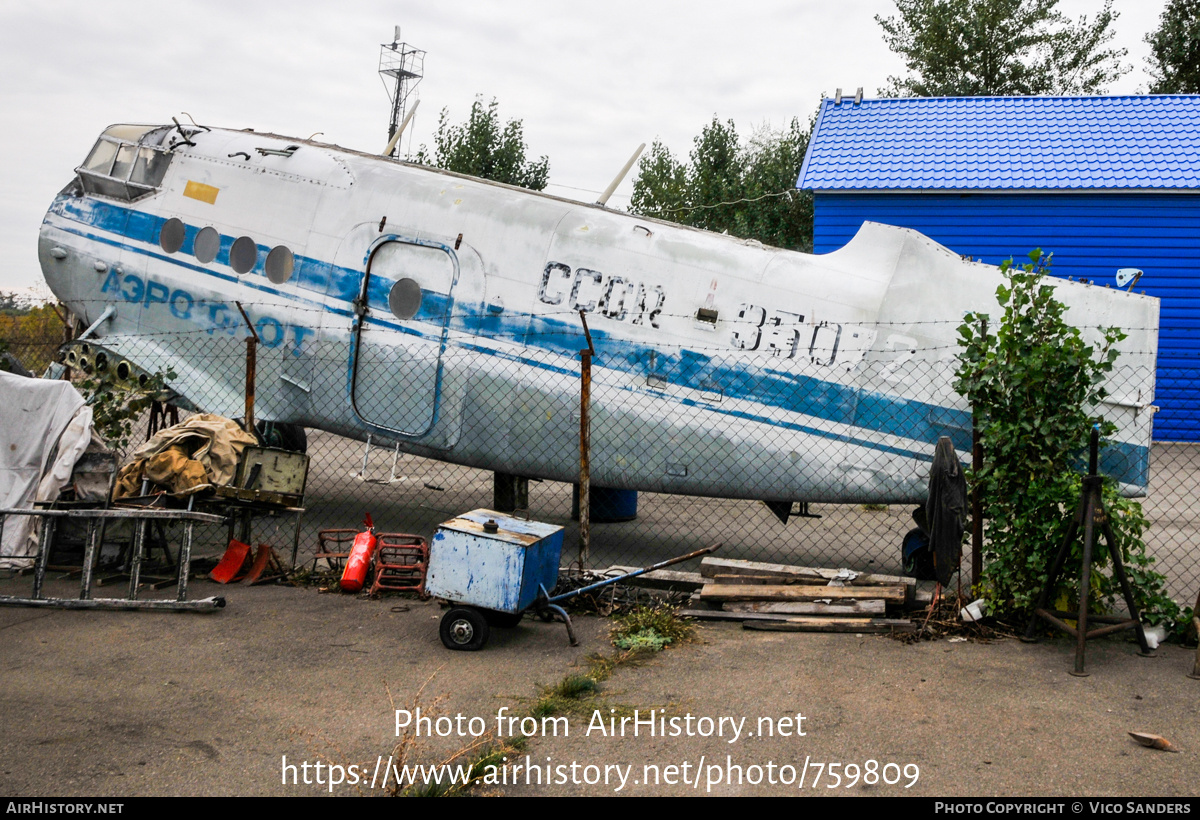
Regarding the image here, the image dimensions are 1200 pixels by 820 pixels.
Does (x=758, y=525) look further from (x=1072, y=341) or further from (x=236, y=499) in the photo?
(x=236, y=499)

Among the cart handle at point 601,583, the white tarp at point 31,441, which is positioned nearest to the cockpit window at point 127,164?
the white tarp at point 31,441

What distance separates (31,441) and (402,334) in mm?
3588

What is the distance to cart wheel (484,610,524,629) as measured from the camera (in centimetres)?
674

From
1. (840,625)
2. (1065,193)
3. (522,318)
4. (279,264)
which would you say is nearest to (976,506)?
(840,625)

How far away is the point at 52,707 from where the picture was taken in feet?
17.7

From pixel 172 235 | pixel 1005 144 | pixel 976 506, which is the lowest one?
pixel 976 506

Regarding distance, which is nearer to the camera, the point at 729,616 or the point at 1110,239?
the point at 729,616

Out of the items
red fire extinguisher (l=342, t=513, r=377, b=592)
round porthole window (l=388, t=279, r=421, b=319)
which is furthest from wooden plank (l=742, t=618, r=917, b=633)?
round porthole window (l=388, t=279, r=421, b=319)

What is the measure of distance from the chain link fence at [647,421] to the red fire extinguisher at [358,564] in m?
0.84

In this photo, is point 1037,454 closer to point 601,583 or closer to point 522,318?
point 601,583

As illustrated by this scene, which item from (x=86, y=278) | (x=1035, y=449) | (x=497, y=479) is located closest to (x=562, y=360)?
(x=497, y=479)

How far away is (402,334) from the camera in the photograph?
9625 millimetres

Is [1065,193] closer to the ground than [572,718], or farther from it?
farther from it

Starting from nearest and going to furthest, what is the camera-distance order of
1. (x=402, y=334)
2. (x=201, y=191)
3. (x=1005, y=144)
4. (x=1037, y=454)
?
(x=1037, y=454), (x=402, y=334), (x=201, y=191), (x=1005, y=144)
